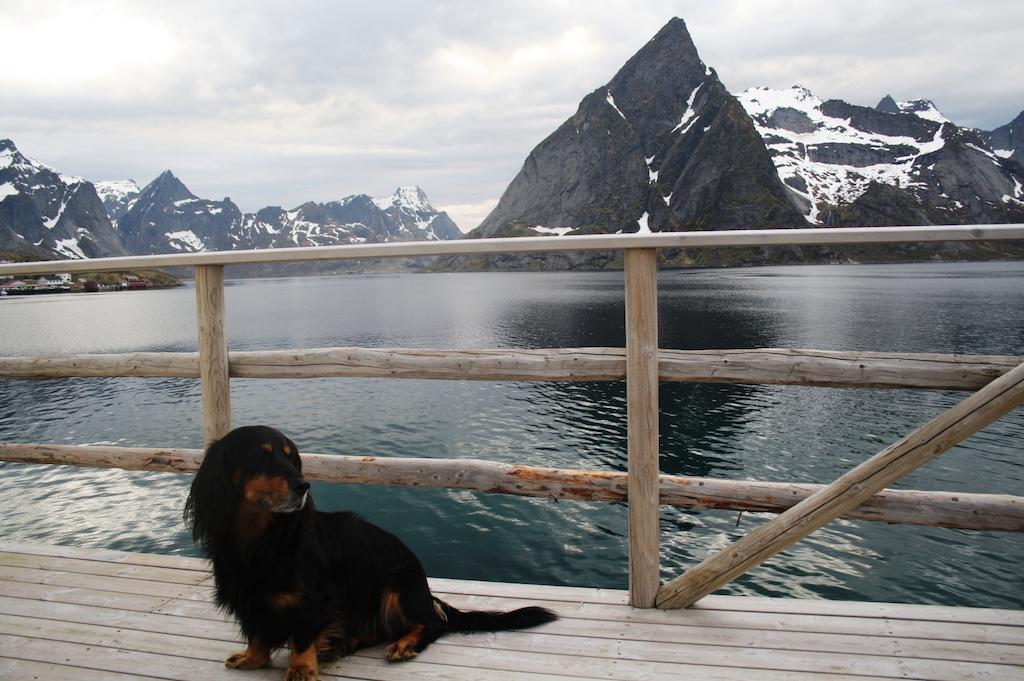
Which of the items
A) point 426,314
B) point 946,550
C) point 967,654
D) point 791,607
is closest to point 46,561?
point 791,607

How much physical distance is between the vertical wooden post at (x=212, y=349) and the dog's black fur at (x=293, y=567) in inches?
52.7

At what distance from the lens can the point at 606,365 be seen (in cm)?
366

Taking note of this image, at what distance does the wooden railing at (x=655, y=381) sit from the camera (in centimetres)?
309

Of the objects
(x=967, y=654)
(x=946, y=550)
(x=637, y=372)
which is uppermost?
(x=637, y=372)

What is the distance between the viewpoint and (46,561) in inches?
172

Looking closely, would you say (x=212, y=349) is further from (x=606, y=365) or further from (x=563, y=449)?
(x=563, y=449)

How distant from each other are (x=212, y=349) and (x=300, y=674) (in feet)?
7.30

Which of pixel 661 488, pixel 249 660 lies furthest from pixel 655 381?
pixel 249 660

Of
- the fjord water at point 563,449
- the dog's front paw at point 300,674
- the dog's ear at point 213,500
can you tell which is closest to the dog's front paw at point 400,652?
the dog's front paw at point 300,674

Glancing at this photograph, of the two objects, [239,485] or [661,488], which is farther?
[661,488]

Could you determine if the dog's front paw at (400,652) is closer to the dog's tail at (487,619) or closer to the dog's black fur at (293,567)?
the dog's black fur at (293,567)

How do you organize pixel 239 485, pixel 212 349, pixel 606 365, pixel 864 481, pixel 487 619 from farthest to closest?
pixel 212 349 < pixel 606 365 < pixel 487 619 < pixel 864 481 < pixel 239 485

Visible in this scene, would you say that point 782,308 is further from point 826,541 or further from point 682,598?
point 682,598

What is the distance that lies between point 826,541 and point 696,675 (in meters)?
7.96
